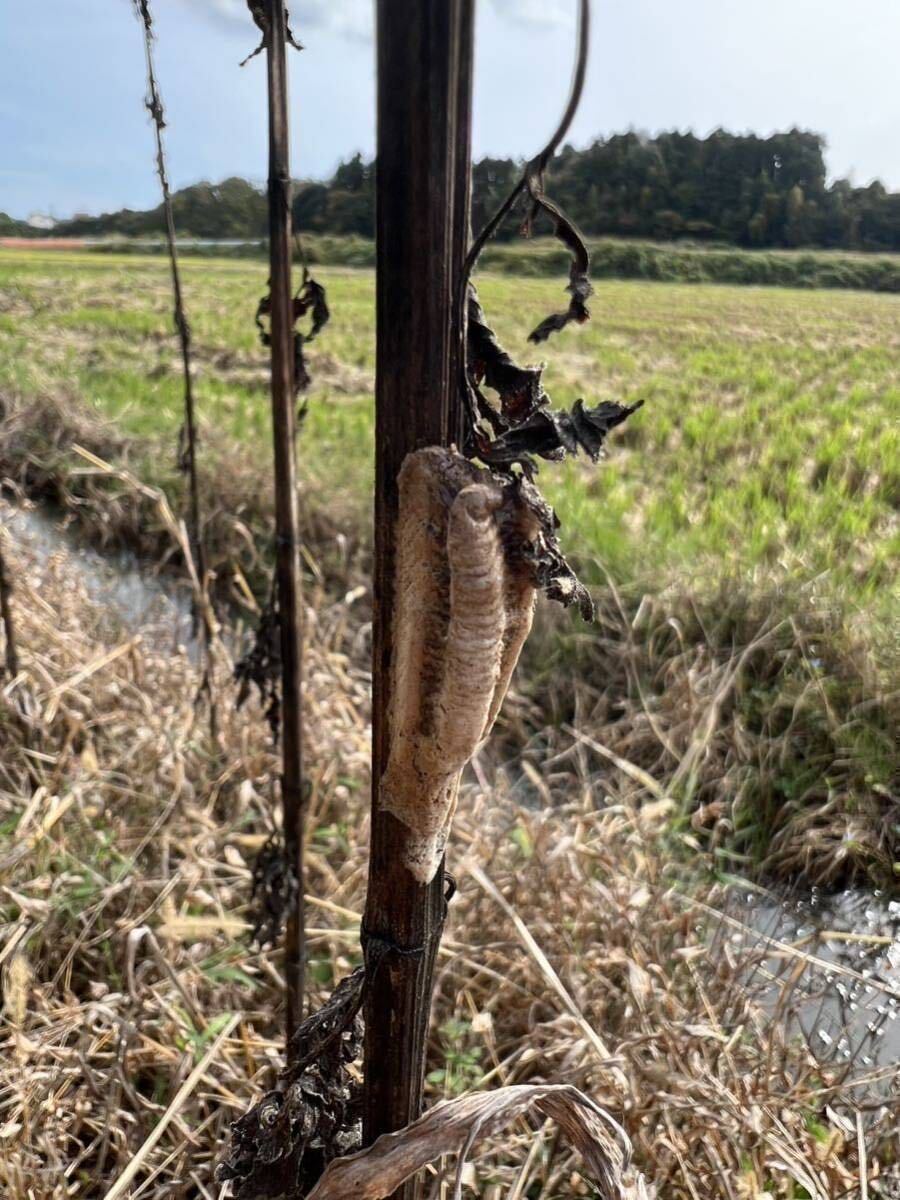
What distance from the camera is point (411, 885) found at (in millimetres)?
424

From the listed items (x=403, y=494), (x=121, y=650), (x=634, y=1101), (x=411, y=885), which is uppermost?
(x=403, y=494)

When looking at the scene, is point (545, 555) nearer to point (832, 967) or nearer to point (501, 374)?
point (501, 374)

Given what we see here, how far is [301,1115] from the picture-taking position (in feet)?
1.63

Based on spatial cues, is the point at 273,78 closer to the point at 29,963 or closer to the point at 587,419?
the point at 587,419

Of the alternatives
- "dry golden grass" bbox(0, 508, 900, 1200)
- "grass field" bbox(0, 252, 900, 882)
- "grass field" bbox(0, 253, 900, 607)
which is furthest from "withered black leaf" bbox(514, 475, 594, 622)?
"grass field" bbox(0, 253, 900, 607)

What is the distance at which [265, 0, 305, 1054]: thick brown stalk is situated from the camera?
621 mm

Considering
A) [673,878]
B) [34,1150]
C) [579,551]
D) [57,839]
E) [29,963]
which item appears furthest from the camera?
[579,551]

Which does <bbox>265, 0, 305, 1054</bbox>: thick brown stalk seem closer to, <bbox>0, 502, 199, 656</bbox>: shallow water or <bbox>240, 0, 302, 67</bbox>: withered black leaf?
<bbox>240, 0, 302, 67</bbox>: withered black leaf

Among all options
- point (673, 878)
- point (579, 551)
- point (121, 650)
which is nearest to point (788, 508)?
point (579, 551)

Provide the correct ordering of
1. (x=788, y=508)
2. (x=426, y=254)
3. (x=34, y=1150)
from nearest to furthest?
(x=426, y=254)
(x=34, y=1150)
(x=788, y=508)

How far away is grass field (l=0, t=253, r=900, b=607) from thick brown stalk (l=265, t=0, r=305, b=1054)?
168cm

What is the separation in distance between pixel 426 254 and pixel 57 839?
135cm

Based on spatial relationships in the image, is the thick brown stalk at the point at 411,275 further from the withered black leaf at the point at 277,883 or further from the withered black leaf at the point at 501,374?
the withered black leaf at the point at 277,883

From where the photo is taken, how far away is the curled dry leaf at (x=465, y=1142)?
42cm
